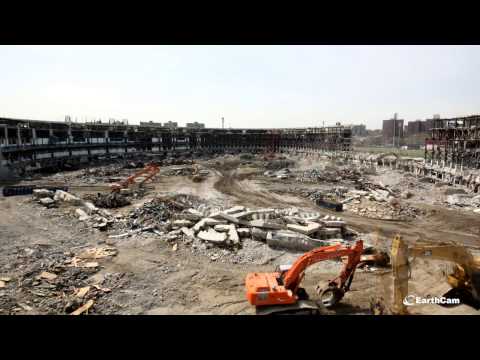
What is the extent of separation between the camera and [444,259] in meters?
7.30

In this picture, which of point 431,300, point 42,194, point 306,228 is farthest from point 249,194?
point 431,300

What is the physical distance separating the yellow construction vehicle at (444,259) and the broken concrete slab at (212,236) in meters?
7.33

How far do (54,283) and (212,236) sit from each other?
6.22m

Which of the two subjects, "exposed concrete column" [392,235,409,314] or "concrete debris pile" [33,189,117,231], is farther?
"concrete debris pile" [33,189,117,231]

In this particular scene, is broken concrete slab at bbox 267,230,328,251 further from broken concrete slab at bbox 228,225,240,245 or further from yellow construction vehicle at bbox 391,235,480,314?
yellow construction vehicle at bbox 391,235,480,314

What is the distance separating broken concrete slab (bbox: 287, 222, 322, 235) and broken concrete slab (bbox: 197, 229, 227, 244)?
130 inches

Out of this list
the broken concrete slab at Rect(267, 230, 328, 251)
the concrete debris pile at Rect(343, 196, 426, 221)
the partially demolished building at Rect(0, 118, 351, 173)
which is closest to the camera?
the broken concrete slab at Rect(267, 230, 328, 251)

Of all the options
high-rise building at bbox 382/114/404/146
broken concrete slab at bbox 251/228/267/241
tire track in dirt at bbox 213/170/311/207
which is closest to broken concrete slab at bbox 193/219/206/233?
broken concrete slab at bbox 251/228/267/241

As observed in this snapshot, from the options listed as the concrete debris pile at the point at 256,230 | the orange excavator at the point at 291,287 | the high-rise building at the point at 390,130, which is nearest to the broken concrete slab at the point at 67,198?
the concrete debris pile at the point at 256,230

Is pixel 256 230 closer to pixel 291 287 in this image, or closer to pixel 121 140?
pixel 291 287

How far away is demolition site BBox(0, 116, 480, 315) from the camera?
801 cm
